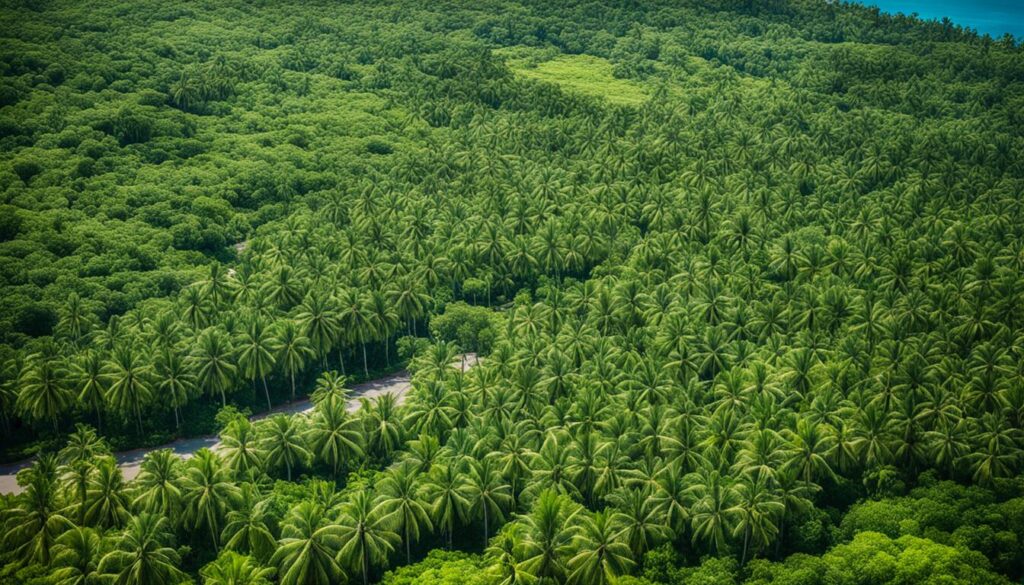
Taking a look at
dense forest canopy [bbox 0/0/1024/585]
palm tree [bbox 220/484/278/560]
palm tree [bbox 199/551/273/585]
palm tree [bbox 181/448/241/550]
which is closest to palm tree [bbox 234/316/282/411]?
dense forest canopy [bbox 0/0/1024/585]

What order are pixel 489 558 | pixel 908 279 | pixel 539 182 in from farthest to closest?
pixel 539 182, pixel 908 279, pixel 489 558

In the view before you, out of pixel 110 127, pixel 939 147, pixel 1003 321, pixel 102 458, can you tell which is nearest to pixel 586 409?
pixel 102 458

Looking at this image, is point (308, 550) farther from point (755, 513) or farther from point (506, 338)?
point (506, 338)

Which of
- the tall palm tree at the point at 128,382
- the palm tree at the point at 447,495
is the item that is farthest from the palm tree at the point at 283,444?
the tall palm tree at the point at 128,382

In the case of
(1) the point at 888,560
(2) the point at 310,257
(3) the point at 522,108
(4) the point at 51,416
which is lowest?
(1) the point at 888,560

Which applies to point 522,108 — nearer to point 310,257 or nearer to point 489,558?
point 310,257

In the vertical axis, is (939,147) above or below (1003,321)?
above

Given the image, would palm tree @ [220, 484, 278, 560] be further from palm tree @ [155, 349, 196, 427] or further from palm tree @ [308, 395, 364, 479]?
palm tree @ [155, 349, 196, 427]
